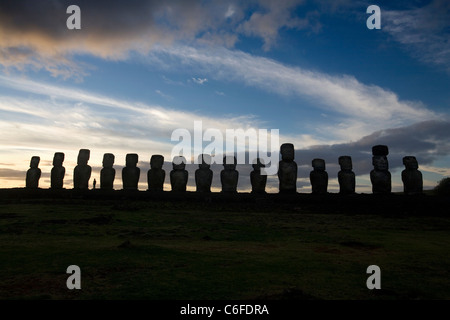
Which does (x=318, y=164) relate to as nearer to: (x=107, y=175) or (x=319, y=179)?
(x=319, y=179)

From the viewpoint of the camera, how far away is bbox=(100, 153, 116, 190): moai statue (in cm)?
2347

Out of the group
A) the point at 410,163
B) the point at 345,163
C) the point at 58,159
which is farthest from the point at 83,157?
the point at 410,163

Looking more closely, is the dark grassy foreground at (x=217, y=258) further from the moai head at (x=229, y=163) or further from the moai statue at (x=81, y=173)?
the moai statue at (x=81, y=173)

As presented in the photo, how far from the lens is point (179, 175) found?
2255 centimetres

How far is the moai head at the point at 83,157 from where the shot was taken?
958 inches

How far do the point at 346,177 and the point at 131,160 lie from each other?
40.9 feet

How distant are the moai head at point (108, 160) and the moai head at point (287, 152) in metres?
10.3

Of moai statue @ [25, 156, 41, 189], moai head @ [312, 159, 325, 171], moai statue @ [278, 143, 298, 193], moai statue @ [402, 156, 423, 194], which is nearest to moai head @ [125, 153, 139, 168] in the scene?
moai statue @ [25, 156, 41, 189]

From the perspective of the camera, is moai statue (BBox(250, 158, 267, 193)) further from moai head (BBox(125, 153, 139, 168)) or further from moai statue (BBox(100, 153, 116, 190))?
moai statue (BBox(100, 153, 116, 190))

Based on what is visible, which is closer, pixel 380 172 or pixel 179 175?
pixel 380 172

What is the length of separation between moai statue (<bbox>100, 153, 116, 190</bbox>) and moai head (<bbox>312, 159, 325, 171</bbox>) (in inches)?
466

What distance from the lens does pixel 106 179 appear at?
23.5 meters

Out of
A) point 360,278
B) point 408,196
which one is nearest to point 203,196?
point 408,196
